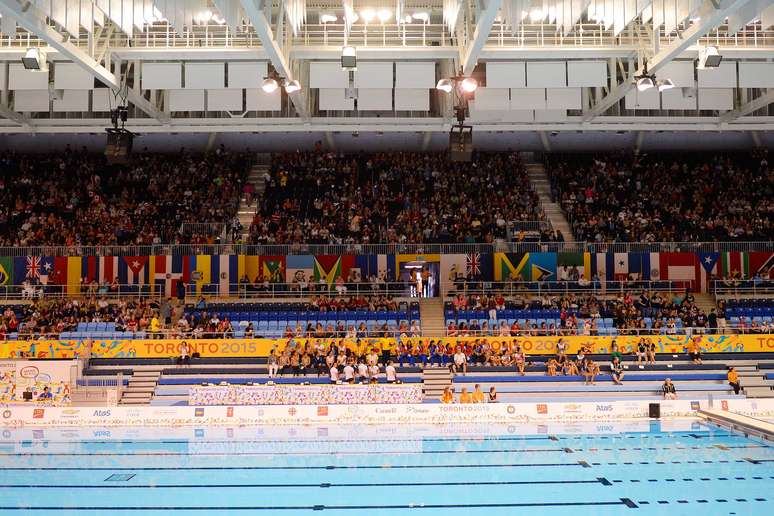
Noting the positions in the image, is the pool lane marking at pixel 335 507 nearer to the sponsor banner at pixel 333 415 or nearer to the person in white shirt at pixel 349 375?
the sponsor banner at pixel 333 415

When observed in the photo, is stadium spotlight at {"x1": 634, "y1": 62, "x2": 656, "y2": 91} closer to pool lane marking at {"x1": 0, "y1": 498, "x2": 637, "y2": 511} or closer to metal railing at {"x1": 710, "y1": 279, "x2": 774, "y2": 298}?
pool lane marking at {"x1": 0, "y1": 498, "x2": 637, "y2": 511}

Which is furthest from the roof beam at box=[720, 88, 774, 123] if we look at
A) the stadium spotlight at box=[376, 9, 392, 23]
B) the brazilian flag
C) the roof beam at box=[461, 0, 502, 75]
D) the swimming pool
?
the brazilian flag

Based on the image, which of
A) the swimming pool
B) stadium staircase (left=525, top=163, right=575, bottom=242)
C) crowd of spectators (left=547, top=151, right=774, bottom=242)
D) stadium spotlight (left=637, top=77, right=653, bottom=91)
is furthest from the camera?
stadium staircase (left=525, top=163, right=575, bottom=242)

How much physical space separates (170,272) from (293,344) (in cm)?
810

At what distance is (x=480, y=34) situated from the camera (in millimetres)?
15430

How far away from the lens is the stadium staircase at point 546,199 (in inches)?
1254

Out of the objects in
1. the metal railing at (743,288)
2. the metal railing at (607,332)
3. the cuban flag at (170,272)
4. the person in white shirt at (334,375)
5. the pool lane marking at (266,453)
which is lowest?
the pool lane marking at (266,453)

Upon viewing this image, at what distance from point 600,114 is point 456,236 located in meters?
7.42

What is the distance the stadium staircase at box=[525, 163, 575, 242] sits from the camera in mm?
31844

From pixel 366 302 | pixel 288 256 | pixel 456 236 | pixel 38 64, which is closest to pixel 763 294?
pixel 456 236

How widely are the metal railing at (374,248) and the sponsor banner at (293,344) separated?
624cm

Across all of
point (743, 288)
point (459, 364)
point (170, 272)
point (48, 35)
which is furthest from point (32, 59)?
point (743, 288)

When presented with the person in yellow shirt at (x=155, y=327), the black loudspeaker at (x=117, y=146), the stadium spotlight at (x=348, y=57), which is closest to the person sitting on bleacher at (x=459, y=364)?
the person in yellow shirt at (x=155, y=327)

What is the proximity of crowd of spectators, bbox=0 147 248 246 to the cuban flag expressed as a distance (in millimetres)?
1049
